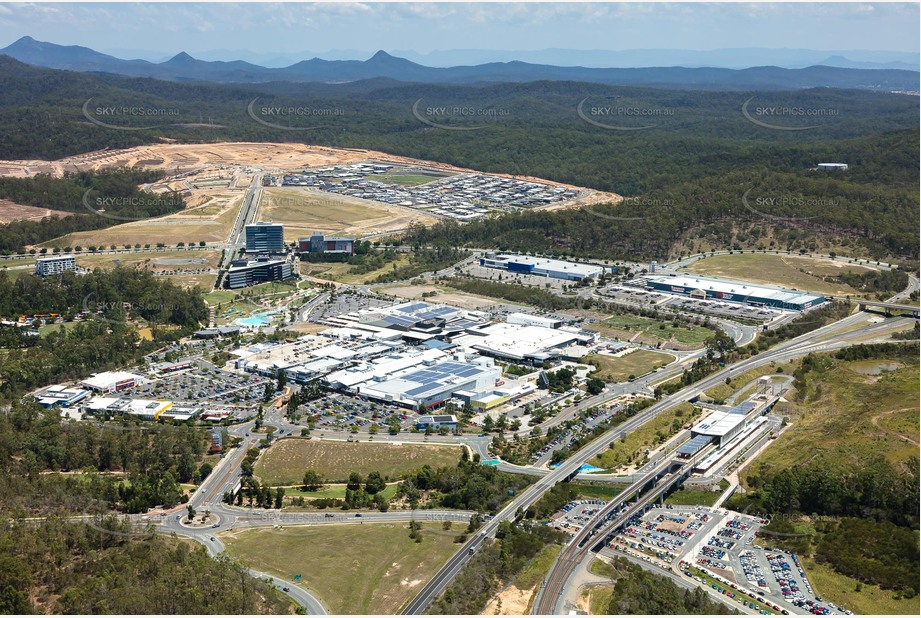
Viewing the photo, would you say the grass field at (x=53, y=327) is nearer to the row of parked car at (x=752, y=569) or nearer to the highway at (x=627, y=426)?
the highway at (x=627, y=426)

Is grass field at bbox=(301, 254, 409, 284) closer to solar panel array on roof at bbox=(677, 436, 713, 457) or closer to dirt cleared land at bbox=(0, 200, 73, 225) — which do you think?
dirt cleared land at bbox=(0, 200, 73, 225)

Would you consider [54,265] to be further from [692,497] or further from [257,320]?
[692,497]

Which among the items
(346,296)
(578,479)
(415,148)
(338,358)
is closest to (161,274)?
(346,296)

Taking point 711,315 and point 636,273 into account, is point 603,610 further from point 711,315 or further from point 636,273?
point 636,273

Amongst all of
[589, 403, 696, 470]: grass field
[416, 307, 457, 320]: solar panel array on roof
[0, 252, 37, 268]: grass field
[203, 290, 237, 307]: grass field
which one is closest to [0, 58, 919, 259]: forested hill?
[203, 290, 237, 307]: grass field

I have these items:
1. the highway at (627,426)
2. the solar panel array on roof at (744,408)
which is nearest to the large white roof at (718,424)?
the solar panel array on roof at (744,408)

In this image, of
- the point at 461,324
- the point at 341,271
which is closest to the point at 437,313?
the point at 461,324
